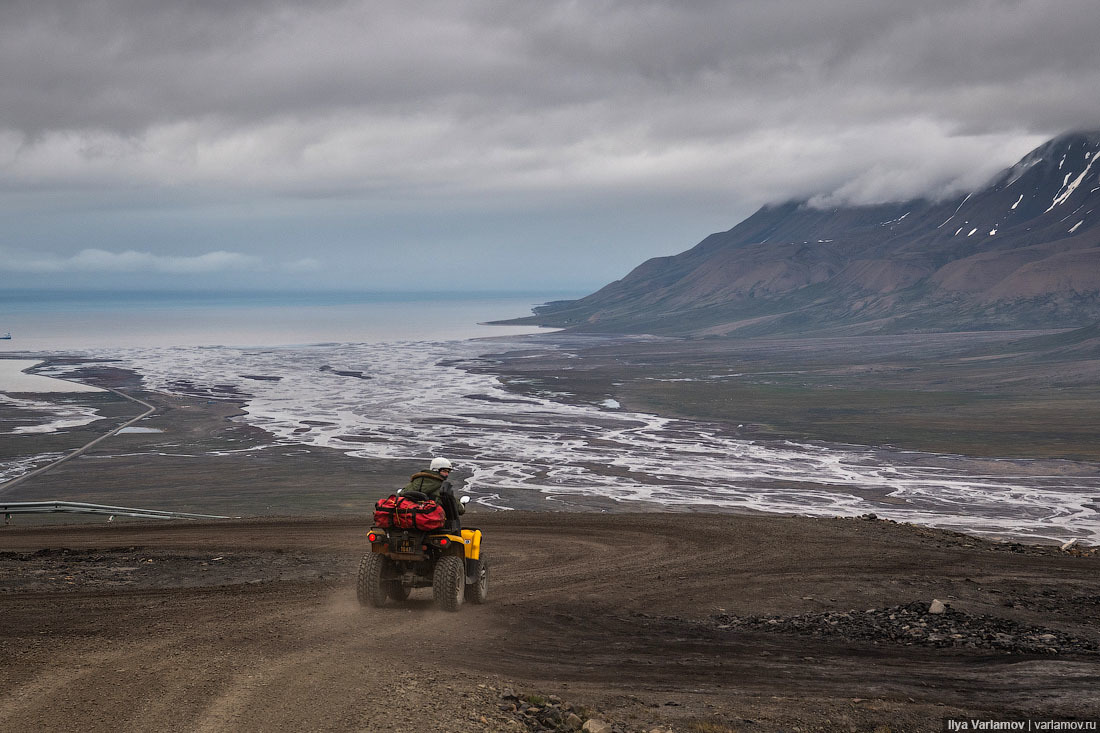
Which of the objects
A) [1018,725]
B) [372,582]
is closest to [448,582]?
[372,582]

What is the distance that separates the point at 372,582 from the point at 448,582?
129 centimetres

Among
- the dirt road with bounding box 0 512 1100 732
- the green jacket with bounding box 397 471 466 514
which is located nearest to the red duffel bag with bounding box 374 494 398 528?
the green jacket with bounding box 397 471 466 514

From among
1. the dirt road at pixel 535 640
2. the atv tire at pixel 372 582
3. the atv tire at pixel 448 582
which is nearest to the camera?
the dirt road at pixel 535 640

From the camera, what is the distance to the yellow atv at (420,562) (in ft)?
51.5

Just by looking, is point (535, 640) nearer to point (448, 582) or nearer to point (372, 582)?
point (448, 582)

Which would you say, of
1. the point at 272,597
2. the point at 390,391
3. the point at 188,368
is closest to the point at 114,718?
the point at 272,597

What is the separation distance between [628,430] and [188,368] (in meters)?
94.2

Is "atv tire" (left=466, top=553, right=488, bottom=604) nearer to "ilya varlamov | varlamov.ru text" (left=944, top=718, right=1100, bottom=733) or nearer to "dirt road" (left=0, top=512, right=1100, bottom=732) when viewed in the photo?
"dirt road" (left=0, top=512, right=1100, bottom=732)

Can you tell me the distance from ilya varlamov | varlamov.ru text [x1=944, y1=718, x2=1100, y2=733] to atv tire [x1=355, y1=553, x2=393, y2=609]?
8.88m

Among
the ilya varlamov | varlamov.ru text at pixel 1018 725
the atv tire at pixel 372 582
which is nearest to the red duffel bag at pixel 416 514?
the atv tire at pixel 372 582

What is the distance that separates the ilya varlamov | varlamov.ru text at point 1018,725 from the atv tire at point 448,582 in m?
7.64

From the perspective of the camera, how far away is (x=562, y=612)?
17.0m

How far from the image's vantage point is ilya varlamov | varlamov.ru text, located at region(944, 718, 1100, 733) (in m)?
12.1

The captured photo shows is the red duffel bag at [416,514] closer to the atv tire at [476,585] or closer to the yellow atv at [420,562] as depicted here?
the yellow atv at [420,562]
